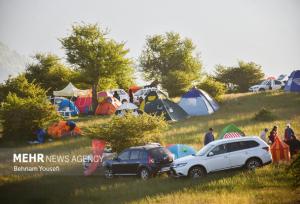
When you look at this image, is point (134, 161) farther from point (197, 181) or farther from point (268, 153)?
point (268, 153)

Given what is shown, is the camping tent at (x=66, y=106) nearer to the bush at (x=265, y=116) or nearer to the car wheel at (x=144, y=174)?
the bush at (x=265, y=116)

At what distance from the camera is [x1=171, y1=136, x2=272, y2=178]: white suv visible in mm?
17062

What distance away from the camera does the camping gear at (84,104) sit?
139 ft

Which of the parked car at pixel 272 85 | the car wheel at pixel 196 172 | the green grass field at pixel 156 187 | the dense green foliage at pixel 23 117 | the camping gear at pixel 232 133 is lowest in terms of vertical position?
the green grass field at pixel 156 187

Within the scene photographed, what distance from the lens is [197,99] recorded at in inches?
1404

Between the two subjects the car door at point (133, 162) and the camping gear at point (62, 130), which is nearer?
the car door at point (133, 162)

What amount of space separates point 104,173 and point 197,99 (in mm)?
17149

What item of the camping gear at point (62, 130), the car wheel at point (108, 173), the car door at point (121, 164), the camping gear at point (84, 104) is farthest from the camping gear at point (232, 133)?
the camping gear at point (84, 104)

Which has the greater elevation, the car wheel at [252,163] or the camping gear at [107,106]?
the camping gear at [107,106]

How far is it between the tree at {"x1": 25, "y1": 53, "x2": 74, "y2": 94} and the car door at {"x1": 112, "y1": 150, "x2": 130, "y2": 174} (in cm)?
3466

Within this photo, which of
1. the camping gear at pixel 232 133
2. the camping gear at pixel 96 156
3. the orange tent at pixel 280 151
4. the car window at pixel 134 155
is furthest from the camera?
the camping gear at pixel 232 133

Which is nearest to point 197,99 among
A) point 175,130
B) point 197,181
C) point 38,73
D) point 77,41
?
point 175,130

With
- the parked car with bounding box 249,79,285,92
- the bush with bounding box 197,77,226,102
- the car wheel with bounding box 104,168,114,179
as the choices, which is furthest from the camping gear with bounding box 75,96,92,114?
the car wheel with bounding box 104,168,114,179

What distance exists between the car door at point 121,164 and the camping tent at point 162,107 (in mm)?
13760
